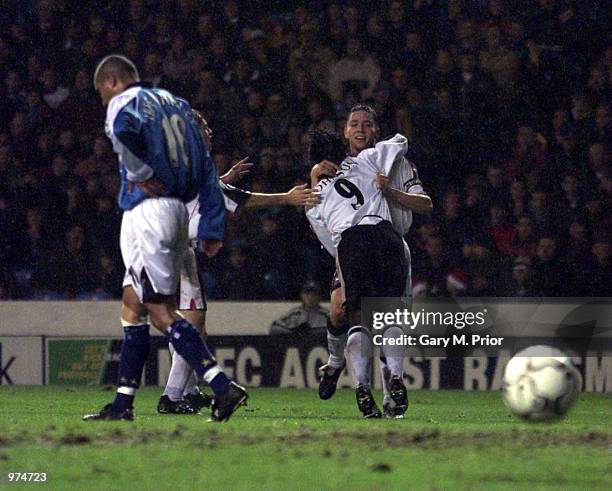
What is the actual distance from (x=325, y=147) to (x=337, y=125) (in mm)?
5609

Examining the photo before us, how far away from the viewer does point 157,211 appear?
736cm

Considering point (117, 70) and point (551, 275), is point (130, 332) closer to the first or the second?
point (117, 70)

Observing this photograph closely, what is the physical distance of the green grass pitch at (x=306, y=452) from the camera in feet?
16.0

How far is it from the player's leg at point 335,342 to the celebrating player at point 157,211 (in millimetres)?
1789

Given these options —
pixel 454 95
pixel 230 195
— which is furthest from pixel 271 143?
pixel 230 195

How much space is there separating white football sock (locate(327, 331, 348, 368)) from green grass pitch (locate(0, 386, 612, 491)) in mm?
454

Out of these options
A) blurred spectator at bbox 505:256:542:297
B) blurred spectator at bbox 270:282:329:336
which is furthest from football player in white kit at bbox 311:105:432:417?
blurred spectator at bbox 505:256:542:297

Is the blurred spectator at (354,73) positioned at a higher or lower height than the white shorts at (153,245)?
higher

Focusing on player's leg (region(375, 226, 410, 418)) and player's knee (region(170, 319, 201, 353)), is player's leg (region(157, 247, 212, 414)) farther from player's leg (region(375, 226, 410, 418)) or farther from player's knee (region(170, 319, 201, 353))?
player's knee (region(170, 319, 201, 353))

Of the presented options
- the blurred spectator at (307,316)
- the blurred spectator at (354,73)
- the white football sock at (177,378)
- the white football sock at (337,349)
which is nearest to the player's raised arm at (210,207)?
the white football sock at (177,378)

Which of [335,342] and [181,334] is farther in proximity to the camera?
[335,342]

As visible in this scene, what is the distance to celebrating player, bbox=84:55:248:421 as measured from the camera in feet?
23.8

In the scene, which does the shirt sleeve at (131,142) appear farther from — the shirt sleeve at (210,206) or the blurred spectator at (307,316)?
the blurred spectator at (307,316)

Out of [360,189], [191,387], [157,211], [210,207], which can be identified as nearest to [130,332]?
[157,211]
